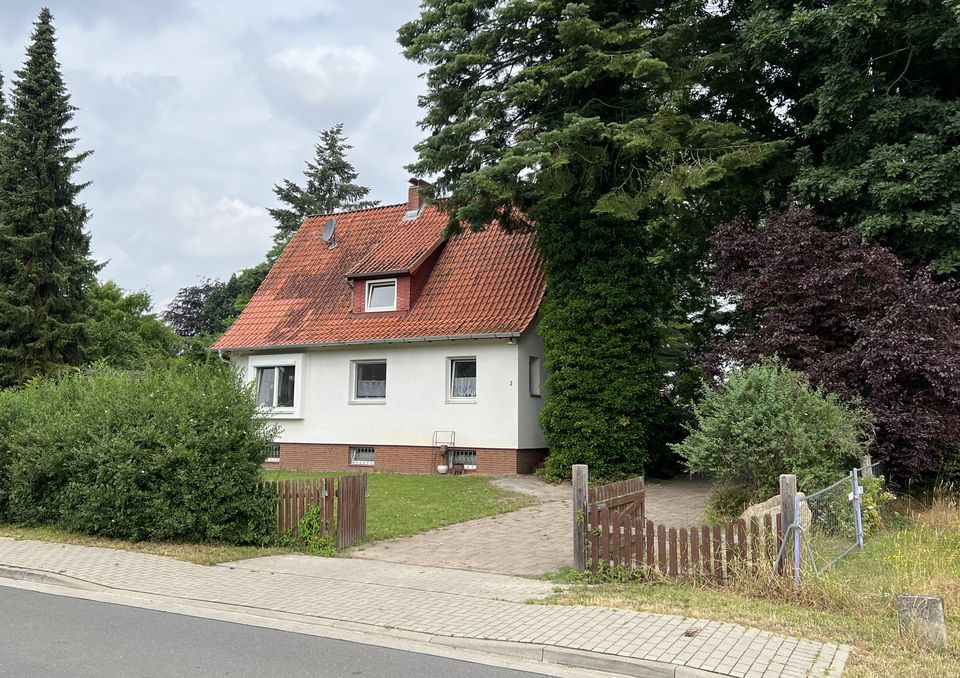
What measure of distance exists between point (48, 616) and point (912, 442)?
1302cm

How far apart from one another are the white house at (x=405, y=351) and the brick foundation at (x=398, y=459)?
4cm

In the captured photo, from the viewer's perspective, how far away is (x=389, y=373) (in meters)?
22.5

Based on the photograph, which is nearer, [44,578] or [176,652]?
[176,652]

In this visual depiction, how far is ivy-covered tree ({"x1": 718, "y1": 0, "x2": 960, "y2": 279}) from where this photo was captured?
49.4 ft

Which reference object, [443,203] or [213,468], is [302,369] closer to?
[443,203]

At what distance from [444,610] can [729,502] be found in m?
5.07

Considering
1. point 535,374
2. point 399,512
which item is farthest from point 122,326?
point 399,512

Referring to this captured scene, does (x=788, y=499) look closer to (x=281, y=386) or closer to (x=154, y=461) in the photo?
(x=154, y=461)

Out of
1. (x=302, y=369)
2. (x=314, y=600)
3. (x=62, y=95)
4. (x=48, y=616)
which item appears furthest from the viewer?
(x=62, y=95)

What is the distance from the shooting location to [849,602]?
24.0 ft

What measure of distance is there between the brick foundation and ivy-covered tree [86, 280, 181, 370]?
2533cm

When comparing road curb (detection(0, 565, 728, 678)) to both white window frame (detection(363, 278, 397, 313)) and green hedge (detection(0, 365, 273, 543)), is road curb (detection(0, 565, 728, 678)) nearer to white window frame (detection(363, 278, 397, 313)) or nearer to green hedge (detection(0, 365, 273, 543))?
green hedge (detection(0, 365, 273, 543))

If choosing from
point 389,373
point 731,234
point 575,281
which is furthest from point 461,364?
point 731,234

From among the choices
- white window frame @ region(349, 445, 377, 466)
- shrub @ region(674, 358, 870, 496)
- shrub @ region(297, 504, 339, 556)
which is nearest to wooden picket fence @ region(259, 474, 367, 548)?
shrub @ region(297, 504, 339, 556)
